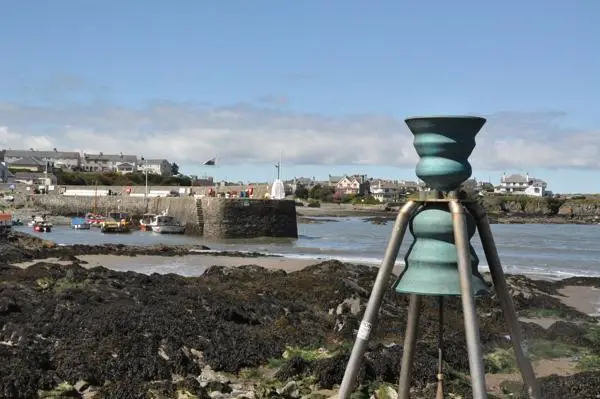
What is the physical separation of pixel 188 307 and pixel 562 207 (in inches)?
4723

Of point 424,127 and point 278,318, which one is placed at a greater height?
point 424,127

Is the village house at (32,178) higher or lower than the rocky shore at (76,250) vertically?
higher

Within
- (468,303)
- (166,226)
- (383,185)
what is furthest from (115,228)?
(383,185)

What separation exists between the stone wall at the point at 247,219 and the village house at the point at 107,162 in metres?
122

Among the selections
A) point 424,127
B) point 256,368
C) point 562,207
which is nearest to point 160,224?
point 256,368

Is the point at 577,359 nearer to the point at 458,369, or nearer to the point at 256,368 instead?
the point at 458,369

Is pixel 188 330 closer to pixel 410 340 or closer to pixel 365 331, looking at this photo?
pixel 410 340

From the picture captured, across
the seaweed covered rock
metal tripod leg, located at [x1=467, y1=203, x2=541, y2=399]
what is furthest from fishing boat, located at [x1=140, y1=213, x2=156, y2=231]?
metal tripod leg, located at [x1=467, y1=203, x2=541, y2=399]

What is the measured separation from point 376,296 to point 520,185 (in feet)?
615

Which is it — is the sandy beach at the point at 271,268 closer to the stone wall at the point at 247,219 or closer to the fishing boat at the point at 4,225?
the fishing boat at the point at 4,225

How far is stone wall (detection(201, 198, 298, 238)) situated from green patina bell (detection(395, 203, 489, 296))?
147ft

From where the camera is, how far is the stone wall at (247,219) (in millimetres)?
48263

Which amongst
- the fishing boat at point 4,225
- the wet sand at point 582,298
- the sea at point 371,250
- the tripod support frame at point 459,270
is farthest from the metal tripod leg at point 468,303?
the fishing boat at point 4,225

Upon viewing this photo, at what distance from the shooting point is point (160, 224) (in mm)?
53312
